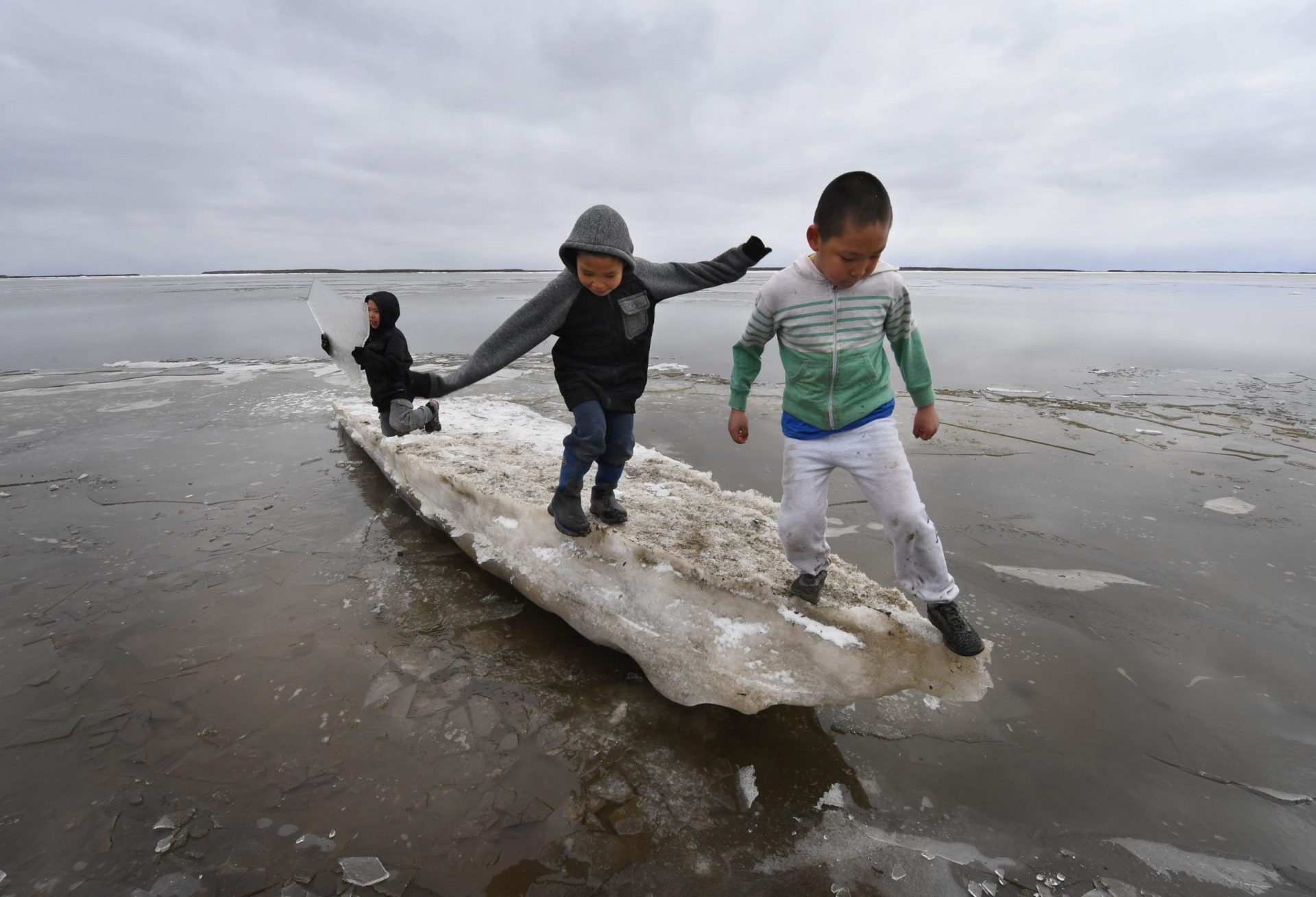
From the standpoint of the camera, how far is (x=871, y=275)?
2607 millimetres

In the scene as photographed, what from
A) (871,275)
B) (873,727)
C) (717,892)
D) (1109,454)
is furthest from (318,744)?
(1109,454)

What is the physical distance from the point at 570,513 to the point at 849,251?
2137 mm

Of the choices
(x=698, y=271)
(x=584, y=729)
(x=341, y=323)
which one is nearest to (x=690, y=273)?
(x=698, y=271)

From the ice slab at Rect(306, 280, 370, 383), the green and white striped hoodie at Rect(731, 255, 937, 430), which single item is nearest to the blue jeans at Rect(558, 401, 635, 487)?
the green and white striped hoodie at Rect(731, 255, 937, 430)

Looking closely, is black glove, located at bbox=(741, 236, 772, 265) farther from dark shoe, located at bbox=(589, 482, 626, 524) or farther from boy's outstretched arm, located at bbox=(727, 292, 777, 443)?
dark shoe, located at bbox=(589, 482, 626, 524)

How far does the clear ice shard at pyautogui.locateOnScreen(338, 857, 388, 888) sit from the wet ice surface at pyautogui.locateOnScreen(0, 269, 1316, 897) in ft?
0.08

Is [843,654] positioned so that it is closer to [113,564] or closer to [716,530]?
[716,530]

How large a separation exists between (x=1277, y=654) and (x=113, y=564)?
7.49 metres

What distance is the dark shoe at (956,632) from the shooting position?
2.60 metres

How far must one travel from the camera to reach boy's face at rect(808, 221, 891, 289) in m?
2.35

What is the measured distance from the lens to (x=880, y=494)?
8.52 feet

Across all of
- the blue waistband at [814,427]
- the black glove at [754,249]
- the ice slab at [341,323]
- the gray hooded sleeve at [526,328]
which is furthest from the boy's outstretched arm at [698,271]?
the ice slab at [341,323]

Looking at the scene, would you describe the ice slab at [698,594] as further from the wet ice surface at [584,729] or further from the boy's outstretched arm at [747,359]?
the boy's outstretched arm at [747,359]

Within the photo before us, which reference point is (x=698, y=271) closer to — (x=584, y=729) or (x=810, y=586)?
(x=810, y=586)
